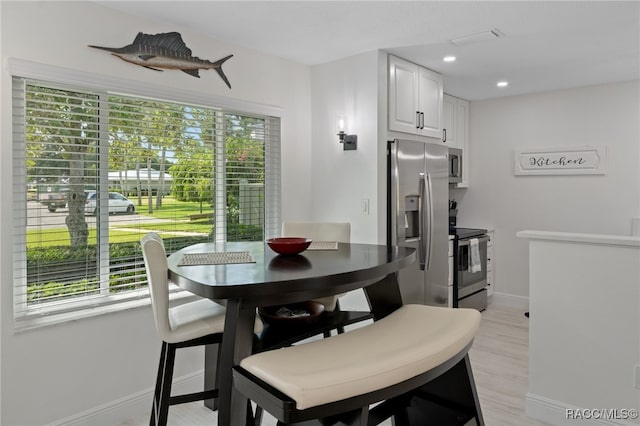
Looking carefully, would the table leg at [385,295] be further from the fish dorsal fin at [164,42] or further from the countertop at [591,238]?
the fish dorsal fin at [164,42]

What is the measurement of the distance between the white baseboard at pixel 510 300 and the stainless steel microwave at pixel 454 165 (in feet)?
4.97

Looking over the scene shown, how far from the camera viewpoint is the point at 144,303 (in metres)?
2.77

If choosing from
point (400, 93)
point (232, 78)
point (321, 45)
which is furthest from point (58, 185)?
point (400, 93)

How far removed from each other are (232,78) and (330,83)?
2.89ft

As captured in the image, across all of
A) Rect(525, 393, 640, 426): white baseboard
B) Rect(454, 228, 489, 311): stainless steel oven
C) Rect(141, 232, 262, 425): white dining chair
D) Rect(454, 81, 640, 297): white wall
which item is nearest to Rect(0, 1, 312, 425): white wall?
Rect(141, 232, 262, 425): white dining chair

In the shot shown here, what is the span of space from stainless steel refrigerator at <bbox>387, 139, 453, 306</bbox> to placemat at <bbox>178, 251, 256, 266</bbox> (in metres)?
1.83

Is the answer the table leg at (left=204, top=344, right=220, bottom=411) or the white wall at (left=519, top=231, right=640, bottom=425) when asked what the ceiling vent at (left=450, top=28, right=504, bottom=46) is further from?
the table leg at (left=204, top=344, right=220, bottom=411)

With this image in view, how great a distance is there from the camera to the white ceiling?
8.45ft

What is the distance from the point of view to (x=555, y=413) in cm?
249

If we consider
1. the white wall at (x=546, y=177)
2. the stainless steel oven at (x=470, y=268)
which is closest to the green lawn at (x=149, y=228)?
the stainless steel oven at (x=470, y=268)

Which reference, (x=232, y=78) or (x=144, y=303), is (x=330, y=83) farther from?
(x=144, y=303)

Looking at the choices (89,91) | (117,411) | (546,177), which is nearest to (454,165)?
(546,177)

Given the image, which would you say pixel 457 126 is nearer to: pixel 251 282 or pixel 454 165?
pixel 454 165

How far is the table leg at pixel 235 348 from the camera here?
1.42 metres
